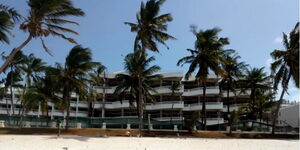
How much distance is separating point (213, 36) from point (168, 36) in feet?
18.9

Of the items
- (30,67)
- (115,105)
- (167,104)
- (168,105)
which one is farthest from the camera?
(115,105)

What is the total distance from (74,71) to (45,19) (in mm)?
7712

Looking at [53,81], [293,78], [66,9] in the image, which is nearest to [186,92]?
[293,78]

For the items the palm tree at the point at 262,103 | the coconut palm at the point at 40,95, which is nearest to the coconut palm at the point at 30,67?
the coconut palm at the point at 40,95

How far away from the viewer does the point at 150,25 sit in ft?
89.6

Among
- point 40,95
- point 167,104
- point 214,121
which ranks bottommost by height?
point 214,121

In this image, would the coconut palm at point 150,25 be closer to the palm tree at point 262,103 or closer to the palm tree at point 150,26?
the palm tree at point 150,26

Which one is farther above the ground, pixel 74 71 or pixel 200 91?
pixel 74 71

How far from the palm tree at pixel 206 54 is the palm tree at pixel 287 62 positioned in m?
4.98

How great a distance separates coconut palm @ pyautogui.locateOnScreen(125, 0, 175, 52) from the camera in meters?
27.4

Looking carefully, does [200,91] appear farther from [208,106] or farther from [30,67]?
[30,67]

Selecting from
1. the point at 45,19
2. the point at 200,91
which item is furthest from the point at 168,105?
the point at 45,19

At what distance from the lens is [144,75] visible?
33.8m

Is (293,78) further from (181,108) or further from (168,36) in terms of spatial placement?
(181,108)
